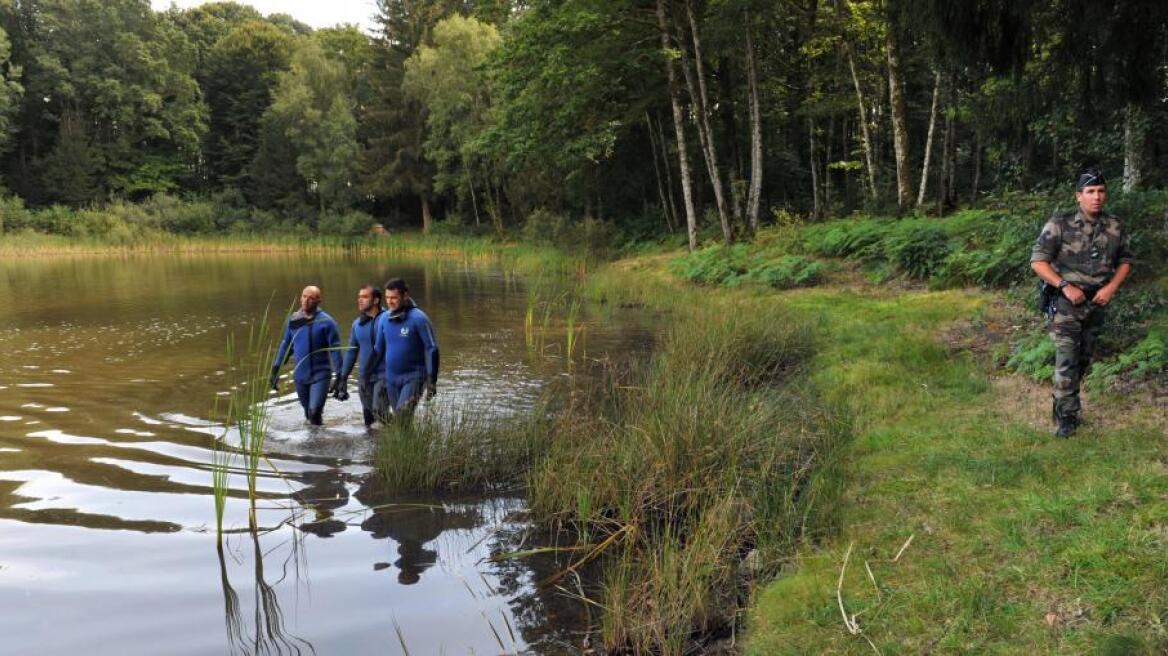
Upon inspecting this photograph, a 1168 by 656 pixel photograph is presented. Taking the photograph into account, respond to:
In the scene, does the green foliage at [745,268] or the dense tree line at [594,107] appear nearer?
the dense tree line at [594,107]

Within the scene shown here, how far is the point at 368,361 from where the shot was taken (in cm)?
784

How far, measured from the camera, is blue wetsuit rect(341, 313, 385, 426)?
7816 millimetres

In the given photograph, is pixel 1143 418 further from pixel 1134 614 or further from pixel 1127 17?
pixel 1127 17

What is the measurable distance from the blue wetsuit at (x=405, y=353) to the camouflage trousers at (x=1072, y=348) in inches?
208

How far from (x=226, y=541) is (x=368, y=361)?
2.76 meters

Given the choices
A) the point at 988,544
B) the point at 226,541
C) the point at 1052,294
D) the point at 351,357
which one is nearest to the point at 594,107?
the point at 351,357

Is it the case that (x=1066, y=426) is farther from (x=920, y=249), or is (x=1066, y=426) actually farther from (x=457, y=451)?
(x=920, y=249)

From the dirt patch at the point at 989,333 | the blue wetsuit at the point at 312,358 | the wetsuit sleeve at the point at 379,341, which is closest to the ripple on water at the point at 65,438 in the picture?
the blue wetsuit at the point at 312,358

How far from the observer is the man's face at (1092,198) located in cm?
562

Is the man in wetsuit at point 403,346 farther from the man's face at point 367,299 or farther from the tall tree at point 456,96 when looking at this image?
the tall tree at point 456,96

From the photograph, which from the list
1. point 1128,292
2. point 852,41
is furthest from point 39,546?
point 852,41

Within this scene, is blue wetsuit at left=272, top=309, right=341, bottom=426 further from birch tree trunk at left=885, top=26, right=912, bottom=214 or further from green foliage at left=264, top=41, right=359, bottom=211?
green foliage at left=264, top=41, right=359, bottom=211

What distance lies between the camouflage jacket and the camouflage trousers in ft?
0.69

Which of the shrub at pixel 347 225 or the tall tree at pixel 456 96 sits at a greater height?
the tall tree at pixel 456 96
